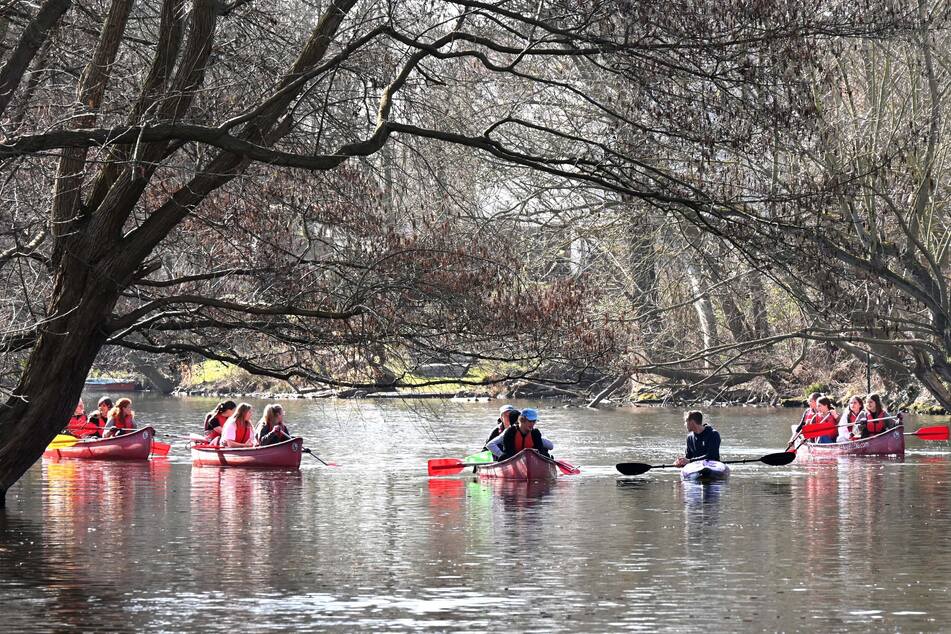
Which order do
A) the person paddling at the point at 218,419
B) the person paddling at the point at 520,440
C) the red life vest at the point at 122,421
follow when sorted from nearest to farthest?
the person paddling at the point at 520,440 → the person paddling at the point at 218,419 → the red life vest at the point at 122,421

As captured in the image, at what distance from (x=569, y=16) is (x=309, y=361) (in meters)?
6.00

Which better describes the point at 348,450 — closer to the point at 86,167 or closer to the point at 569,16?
the point at 86,167

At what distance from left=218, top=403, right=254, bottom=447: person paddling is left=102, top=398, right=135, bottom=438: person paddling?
297 centimetres

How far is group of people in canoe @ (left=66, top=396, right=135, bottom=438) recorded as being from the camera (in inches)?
1219

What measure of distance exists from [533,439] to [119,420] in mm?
10542

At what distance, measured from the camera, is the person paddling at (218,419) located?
29.9 m

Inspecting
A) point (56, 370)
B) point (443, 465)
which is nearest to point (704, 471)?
point (443, 465)

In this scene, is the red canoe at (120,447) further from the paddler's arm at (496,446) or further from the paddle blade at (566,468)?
the paddle blade at (566,468)

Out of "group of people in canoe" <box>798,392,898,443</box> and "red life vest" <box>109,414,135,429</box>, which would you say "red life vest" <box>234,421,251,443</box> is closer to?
"red life vest" <box>109,414,135,429</box>

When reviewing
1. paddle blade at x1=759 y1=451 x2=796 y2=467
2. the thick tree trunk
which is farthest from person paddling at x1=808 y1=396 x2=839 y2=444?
the thick tree trunk

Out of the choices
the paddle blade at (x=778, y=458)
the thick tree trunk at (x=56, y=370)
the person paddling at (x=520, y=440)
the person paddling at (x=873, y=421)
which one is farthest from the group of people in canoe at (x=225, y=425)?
the person paddling at (x=873, y=421)

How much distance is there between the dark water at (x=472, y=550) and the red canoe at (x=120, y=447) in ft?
4.23

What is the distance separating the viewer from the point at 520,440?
2480cm

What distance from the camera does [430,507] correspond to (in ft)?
67.8
